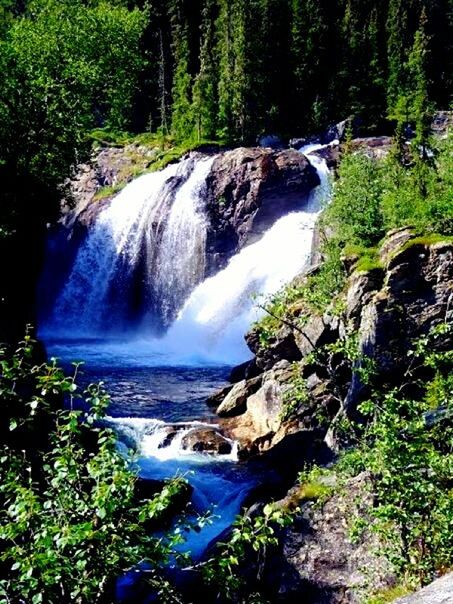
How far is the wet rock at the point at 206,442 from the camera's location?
18953 millimetres

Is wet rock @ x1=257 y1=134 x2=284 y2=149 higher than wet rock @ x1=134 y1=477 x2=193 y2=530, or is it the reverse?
wet rock @ x1=257 y1=134 x2=284 y2=149

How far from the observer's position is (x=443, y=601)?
4.77m

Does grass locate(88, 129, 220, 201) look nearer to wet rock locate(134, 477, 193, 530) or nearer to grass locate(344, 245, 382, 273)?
grass locate(344, 245, 382, 273)

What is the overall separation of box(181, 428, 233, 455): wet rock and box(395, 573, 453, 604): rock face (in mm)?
13883

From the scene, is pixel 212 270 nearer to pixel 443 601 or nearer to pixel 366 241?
pixel 366 241

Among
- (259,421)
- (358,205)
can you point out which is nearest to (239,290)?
(358,205)

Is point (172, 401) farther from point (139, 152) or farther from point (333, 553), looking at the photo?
point (139, 152)

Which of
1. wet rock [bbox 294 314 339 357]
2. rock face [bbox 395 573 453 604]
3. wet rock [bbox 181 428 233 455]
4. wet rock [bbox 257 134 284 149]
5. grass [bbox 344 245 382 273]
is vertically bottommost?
wet rock [bbox 181 428 233 455]

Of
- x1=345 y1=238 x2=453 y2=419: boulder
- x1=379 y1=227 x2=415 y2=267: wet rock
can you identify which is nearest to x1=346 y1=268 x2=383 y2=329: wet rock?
x1=379 y1=227 x2=415 y2=267: wet rock

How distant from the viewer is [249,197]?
39125 millimetres

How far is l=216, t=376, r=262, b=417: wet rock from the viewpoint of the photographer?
2166cm

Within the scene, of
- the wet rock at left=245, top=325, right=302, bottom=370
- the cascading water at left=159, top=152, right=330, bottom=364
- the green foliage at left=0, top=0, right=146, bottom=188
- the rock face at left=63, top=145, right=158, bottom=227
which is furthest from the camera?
the rock face at left=63, top=145, right=158, bottom=227

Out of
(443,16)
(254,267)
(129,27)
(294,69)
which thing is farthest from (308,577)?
(443,16)

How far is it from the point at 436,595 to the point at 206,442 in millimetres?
14524
